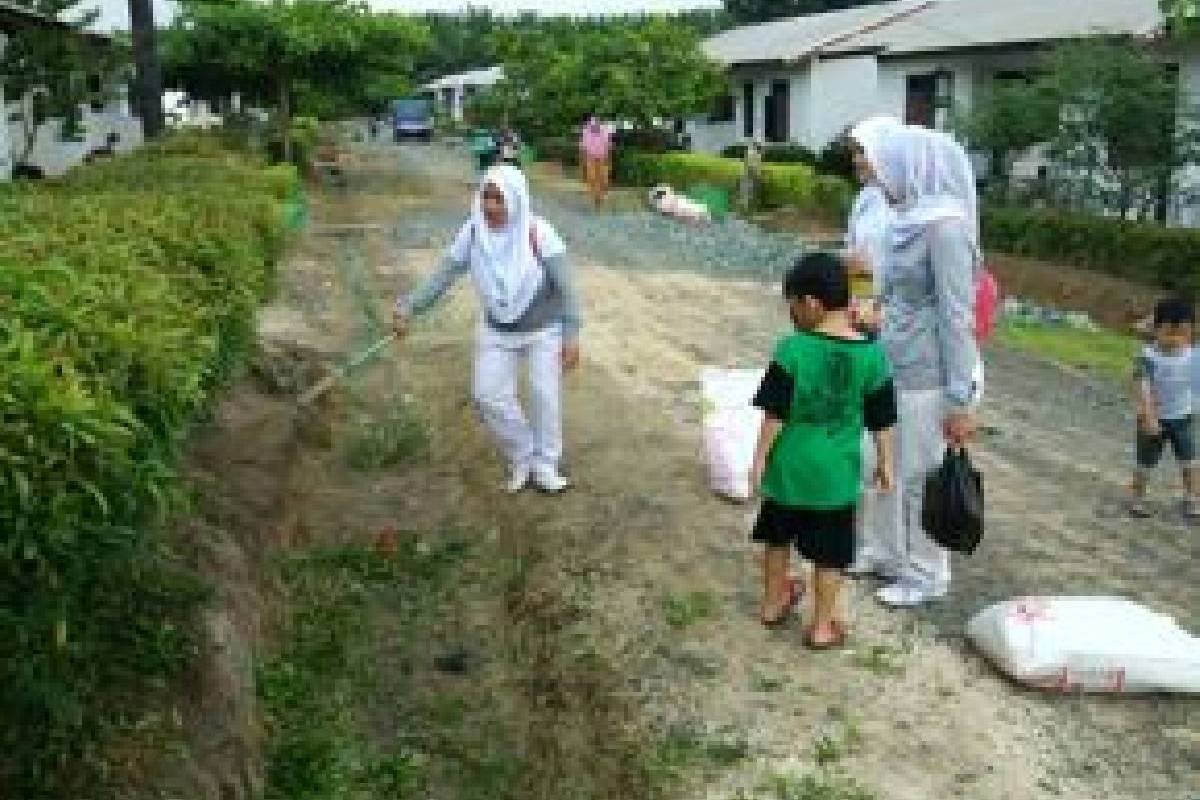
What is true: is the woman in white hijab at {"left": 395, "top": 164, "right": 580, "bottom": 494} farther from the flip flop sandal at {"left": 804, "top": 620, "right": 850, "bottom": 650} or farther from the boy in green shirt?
the flip flop sandal at {"left": 804, "top": 620, "right": 850, "bottom": 650}

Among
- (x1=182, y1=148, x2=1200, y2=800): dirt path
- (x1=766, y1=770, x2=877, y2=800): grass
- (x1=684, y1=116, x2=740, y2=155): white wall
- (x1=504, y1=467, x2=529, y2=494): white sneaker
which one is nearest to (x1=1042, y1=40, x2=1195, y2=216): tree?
(x1=182, y1=148, x2=1200, y2=800): dirt path

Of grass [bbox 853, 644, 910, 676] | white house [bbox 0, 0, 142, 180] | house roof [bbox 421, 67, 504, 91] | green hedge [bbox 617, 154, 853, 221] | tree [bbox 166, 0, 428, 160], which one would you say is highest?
house roof [bbox 421, 67, 504, 91]

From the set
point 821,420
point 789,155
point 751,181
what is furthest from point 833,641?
point 789,155

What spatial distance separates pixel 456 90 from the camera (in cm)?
7369

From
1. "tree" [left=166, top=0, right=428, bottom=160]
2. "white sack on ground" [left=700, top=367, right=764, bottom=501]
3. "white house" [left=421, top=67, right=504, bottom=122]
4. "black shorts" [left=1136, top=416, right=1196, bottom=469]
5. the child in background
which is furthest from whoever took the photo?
"white house" [left=421, top=67, right=504, bottom=122]

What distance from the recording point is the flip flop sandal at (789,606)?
5.79m

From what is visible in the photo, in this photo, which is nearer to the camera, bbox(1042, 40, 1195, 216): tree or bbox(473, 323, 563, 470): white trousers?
bbox(473, 323, 563, 470): white trousers

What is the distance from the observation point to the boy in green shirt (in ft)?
17.3

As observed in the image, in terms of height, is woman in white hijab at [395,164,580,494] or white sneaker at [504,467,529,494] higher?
woman in white hijab at [395,164,580,494]

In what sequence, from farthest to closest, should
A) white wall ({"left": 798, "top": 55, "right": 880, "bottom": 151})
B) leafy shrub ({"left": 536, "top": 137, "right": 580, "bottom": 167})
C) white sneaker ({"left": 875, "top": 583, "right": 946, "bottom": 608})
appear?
leafy shrub ({"left": 536, "top": 137, "right": 580, "bottom": 167}), white wall ({"left": 798, "top": 55, "right": 880, "bottom": 151}), white sneaker ({"left": 875, "top": 583, "right": 946, "bottom": 608})

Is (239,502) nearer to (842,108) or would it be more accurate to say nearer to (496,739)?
(496,739)

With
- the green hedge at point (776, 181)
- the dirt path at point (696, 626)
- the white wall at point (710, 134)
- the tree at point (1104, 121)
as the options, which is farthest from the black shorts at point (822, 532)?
the white wall at point (710, 134)

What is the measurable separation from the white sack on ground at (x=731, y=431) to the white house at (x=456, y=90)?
185 ft

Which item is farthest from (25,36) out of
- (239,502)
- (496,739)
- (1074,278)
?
(496,739)
